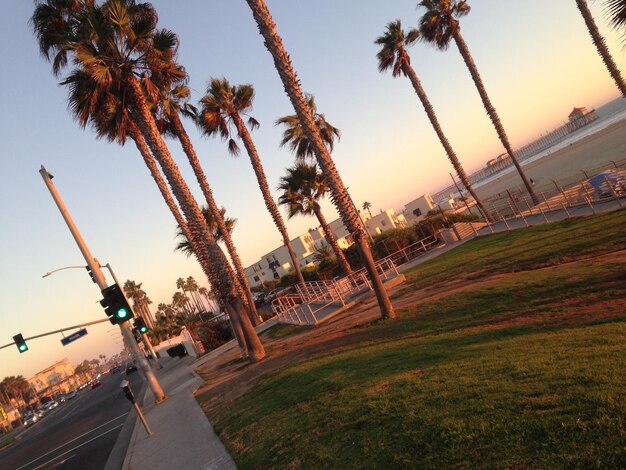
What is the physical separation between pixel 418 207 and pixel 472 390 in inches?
3322

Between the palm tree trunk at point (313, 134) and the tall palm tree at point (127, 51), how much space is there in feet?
16.1

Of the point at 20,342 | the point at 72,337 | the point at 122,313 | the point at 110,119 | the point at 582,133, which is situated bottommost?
the point at 582,133

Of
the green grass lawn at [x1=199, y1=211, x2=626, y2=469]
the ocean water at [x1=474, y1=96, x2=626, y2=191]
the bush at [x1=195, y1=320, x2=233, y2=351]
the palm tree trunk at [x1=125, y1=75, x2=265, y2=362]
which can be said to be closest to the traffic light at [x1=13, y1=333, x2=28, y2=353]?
the palm tree trunk at [x1=125, y1=75, x2=265, y2=362]

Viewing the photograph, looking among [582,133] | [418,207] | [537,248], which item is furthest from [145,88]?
[582,133]

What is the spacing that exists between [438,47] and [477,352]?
99.9 ft

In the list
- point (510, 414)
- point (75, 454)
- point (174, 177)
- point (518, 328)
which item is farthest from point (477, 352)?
point (75, 454)

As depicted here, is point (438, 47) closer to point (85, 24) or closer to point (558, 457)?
point (85, 24)

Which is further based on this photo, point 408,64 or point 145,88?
point 408,64

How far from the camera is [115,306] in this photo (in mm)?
14523

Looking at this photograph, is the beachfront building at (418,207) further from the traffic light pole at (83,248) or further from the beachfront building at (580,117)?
the beachfront building at (580,117)

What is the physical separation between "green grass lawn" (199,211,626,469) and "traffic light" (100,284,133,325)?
17.9 feet

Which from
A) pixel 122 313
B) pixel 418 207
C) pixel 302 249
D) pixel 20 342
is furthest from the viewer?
pixel 302 249

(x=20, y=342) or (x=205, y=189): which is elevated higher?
(x=205, y=189)

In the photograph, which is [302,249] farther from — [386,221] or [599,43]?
[599,43]
